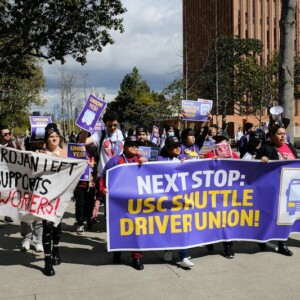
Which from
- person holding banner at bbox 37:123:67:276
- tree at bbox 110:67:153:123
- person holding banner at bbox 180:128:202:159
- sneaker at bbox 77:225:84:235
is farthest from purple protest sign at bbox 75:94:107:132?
tree at bbox 110:67:153:123

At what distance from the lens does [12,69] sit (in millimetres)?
15375

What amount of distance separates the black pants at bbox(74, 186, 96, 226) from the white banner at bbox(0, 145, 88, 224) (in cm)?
181

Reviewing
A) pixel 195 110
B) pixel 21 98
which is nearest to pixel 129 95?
pixel 21 98

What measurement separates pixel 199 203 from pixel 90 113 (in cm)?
247

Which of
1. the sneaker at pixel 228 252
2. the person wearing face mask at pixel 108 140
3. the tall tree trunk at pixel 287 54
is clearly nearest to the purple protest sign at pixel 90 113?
the person wearing face mask at pixel 108 140

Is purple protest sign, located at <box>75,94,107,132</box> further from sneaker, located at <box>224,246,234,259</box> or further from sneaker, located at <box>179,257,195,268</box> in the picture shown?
sneaker, located at <box>224,246,234,259</box>

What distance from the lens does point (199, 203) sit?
5082 millimetres

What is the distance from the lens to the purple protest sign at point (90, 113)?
20.8ft

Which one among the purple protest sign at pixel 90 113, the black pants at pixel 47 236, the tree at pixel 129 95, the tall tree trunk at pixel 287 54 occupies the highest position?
the tree at pixel 129 95

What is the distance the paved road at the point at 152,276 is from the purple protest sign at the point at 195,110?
3.44 meters

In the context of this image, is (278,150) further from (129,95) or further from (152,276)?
(129,95)

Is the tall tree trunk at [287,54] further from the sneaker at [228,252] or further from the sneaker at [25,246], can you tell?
the sneaker at [25,246]

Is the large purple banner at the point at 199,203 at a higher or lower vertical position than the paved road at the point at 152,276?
higher

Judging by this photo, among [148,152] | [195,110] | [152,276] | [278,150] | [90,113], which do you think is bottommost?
[152,276]
